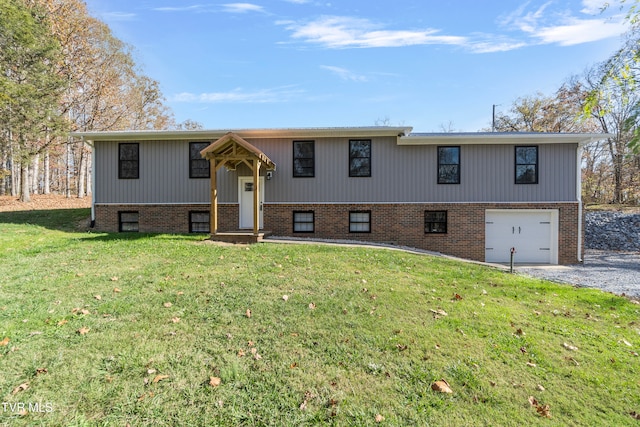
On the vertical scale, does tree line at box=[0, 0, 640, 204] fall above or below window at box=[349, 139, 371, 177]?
above

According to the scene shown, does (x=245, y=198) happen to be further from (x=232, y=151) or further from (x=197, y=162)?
(x=232, y=151)

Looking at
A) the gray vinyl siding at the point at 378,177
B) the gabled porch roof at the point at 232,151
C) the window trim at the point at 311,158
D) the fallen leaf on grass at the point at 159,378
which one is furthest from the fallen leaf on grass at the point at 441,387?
the window trim at the point at 311,158

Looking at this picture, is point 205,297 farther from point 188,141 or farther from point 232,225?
point 188,141

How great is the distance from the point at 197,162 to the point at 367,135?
670 cm

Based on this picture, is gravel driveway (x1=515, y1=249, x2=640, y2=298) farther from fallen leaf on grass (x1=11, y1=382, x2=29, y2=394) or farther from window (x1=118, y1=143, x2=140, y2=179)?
window (x1=118, y1=143, x2=140, y2=179)

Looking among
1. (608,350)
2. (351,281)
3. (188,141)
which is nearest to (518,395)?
(608,350)

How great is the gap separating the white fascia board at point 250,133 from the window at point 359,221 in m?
2.99

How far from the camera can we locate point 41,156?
67.2ft

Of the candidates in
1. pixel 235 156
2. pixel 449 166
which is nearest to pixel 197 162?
pixel 235 156

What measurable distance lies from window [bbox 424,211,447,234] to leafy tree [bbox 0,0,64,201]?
20.1 m

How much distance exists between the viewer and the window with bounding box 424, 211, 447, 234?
11.9m

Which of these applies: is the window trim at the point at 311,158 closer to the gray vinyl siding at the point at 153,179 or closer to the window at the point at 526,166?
the gray vinyl siding at the point at 153,179

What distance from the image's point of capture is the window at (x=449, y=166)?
1192cm

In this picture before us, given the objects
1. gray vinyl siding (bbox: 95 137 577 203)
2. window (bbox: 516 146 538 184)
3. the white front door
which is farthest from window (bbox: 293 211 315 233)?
window (bbox: 516 146 538 184)
